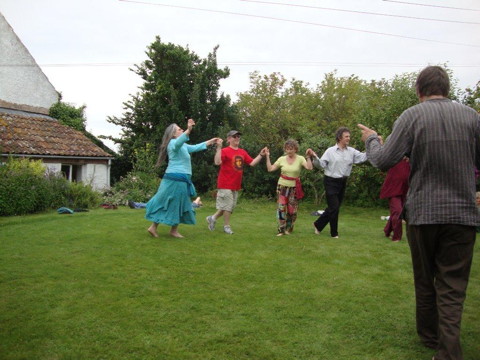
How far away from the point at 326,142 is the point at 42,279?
1187 cm

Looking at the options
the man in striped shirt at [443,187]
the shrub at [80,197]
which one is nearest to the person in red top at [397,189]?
the man in striped shirt at [443,187]

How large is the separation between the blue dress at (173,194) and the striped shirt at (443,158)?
192 inches

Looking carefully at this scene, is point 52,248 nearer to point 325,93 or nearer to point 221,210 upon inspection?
point 221,210

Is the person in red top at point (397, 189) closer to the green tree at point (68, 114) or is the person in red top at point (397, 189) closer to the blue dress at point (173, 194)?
the blue dress at point (173, 194)

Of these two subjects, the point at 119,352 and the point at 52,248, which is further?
the point at 52,248

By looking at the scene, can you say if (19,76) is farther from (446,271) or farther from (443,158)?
(446,271)

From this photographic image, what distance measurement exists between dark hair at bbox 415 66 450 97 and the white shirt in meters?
4.78

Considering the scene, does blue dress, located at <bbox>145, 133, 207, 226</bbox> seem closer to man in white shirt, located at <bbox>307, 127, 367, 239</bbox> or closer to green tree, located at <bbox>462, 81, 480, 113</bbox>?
man in white shirt, located at <bbox>307, 127, 367, 239</bbox>

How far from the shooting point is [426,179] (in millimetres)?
Answer: 3039

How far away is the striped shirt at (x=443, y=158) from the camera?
2.94 metres

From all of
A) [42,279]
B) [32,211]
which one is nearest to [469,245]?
[42,279]

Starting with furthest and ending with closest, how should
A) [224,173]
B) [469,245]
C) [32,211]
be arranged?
Result: 1. [32,211]
2. [224,173]
3. [469,245]

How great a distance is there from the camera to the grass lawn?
320 centimetres

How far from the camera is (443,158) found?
2955 mm
